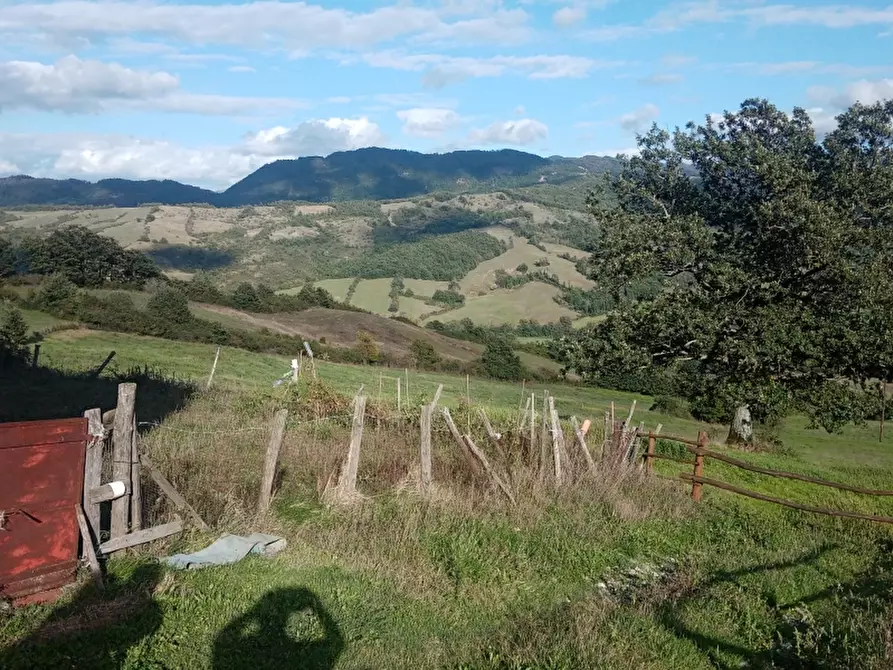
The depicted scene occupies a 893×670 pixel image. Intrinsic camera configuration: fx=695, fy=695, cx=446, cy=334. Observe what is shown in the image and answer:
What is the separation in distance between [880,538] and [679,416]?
28.8m

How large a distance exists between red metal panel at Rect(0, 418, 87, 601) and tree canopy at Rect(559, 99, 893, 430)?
15883 mm

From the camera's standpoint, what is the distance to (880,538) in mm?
9547

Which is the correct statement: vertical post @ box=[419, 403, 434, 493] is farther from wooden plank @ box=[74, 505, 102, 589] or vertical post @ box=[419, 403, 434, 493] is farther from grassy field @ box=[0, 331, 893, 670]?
wooden plank @ box=[74, 505, 102, 589]

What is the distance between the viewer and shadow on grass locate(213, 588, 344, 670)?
5.51m

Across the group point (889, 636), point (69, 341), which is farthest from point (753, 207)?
point (69, 341)

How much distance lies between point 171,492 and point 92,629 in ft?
6.97

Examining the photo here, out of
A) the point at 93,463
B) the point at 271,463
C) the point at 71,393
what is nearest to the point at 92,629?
the point at 93,463

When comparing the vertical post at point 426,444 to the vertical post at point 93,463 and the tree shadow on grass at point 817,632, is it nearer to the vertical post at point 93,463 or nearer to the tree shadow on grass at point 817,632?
the tree shadow on grass at point 817,632

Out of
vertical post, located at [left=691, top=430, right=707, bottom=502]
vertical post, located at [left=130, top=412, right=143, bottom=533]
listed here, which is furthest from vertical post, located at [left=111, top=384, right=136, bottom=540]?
vertical post, located at [left=691, top=430, right=707, bottom=502]

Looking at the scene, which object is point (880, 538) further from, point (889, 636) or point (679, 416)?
point (679, 416)

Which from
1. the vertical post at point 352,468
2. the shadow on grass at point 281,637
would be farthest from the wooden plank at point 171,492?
the vertical post at point 352,468

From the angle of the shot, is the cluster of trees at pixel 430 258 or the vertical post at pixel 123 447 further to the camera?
the cluster of trees at pixel 430 258

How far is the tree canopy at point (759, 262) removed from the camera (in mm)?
18000

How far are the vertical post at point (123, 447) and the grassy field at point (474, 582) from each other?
463mm
